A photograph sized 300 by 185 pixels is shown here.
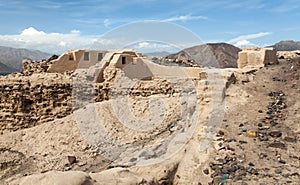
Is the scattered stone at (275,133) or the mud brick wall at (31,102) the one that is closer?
the scattered stone at (275,133)

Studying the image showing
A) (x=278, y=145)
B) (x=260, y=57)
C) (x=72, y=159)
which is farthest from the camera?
(x=260, y=57)

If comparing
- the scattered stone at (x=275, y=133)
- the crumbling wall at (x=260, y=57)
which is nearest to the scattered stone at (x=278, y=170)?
the scattered stone at (x=275, y=133)

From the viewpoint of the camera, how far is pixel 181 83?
30.7 ft

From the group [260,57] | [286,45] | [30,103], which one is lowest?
[30,103]

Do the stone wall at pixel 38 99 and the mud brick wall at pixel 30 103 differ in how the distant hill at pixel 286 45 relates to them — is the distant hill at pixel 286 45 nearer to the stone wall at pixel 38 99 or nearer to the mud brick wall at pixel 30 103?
the stone wall at pixel 38 99

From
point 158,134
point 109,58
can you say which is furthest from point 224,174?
point 109,58

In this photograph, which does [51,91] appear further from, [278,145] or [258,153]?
[278,145]

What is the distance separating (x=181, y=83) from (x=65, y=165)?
418 cm

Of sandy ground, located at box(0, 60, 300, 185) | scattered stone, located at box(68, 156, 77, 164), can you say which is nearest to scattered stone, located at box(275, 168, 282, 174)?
sandy ground, located at box(0, 60, 300, 185)

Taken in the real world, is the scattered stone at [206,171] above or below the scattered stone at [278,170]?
below

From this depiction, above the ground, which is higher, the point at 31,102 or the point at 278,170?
the point at 278,170

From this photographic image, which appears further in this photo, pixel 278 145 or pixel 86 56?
pixel 86 56

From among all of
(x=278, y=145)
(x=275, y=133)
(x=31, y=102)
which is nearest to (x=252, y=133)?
(x=275, y=133)

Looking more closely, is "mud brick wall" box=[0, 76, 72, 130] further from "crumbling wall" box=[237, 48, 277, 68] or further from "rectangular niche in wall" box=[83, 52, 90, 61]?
"crumbling wall" box=[237, 48, 277, 68]
